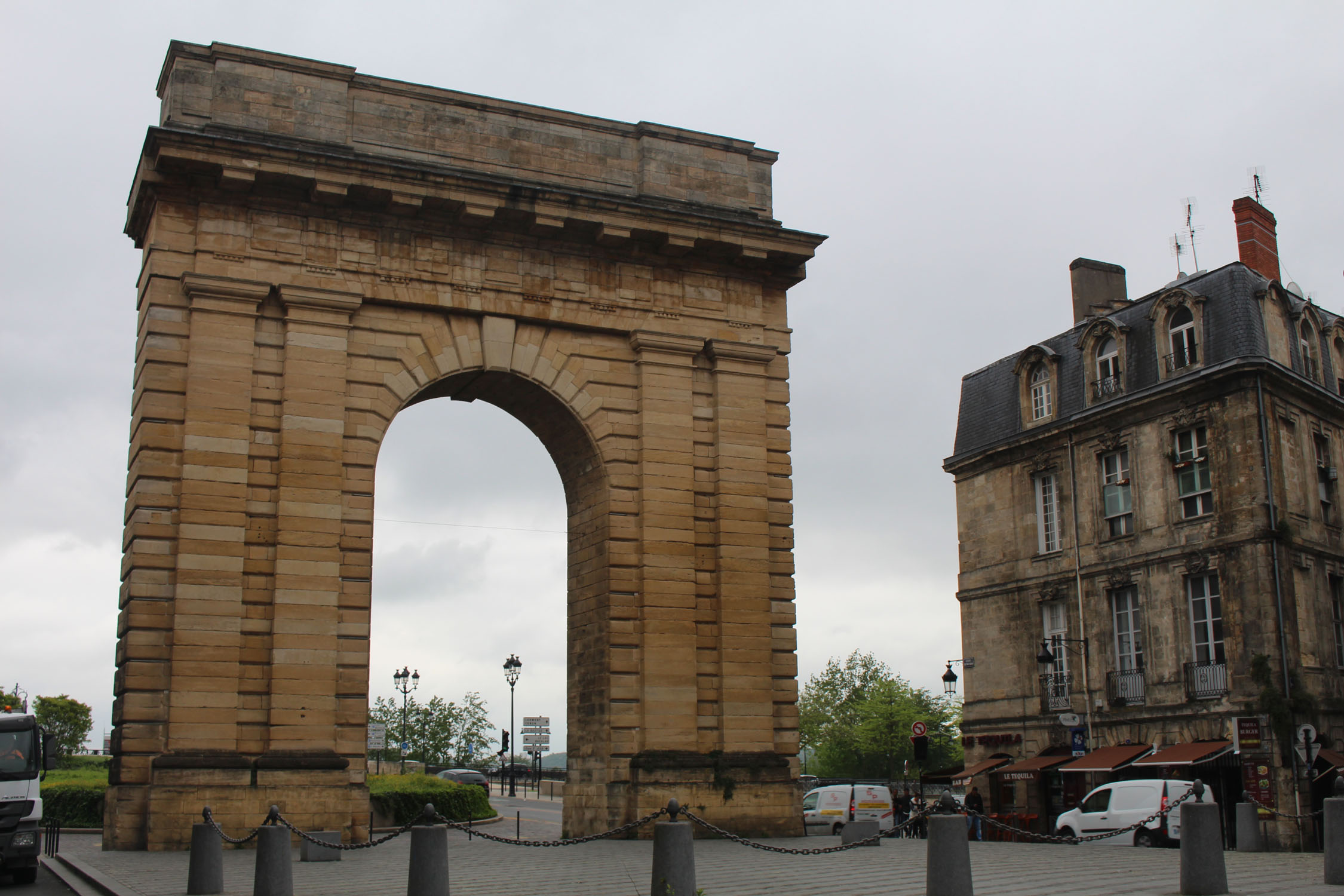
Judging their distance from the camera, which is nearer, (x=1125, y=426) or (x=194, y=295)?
(x=194, y=295)

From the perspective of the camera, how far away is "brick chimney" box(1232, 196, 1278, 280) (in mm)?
35219

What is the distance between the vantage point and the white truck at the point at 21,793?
16594 mm

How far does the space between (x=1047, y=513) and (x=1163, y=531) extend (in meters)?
4.65

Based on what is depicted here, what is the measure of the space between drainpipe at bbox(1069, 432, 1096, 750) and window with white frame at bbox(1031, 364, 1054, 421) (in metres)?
2.11

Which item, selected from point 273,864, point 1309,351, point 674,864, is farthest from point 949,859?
point 1309,351

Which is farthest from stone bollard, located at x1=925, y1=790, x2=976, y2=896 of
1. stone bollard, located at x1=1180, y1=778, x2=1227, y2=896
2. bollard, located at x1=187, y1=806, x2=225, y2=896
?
bollard, located at x1=187, y1=806, x2=225, y2=896

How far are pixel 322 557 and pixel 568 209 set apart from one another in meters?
7.53

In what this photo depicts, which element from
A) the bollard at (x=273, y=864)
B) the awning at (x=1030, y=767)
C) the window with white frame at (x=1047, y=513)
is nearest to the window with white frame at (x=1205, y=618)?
the awning at (x=1030, y=767)

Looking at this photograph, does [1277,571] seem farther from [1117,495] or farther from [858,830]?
[858,830]

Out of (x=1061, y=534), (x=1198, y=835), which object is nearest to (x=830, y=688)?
(x=1061, y=534)

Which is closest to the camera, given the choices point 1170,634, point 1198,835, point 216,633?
point 1198,835

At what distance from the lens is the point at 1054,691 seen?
34844 millimetres

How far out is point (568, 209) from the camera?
76.0 feet

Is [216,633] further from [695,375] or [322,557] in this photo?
[695,375]
